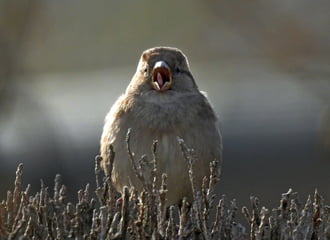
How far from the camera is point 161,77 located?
584 cm

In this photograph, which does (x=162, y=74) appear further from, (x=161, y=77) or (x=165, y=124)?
(x=165, y=124)

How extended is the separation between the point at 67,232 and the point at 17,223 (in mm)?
185

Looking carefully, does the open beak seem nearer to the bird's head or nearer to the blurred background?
the bird's head

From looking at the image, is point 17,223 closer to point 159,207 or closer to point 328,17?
point 159,207

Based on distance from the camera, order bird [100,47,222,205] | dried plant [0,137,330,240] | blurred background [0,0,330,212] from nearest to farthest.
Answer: dried plant [0,137,330,240] → bird [100,47,222,205] → blurred background [0,0,330,212]

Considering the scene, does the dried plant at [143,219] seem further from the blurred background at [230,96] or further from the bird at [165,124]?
the blurred background at [230,96]

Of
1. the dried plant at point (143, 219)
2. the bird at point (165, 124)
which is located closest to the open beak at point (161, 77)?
the bird at point (165, 124)

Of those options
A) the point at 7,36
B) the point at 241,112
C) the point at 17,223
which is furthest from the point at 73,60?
the point at 17,223

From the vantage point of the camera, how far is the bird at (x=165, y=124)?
17.7 ft

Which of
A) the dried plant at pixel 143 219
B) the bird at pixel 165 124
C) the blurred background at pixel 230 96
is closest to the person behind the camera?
the dried plant at pixel 143 219

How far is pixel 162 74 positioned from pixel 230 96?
21.2ft

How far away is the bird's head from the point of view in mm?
5777

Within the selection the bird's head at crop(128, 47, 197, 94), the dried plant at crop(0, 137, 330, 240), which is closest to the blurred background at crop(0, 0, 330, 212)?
the bird's head at crop(128, 47, 197, 94)

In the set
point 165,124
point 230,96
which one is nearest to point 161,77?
point 165,124
